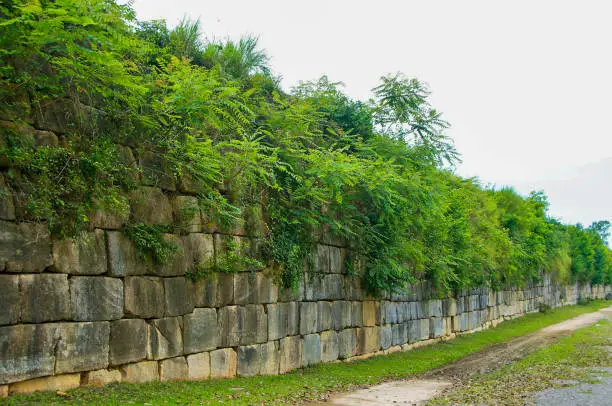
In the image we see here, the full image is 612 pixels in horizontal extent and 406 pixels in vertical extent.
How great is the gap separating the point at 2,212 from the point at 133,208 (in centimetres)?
215

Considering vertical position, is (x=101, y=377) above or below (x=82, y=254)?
below

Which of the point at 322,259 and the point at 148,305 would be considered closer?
the point at 148,305

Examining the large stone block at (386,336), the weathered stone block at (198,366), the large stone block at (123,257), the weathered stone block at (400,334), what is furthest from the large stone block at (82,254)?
the weathered stone block at (400,334)

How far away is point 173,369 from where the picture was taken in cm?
955

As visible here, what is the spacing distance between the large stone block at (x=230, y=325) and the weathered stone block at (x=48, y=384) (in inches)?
124

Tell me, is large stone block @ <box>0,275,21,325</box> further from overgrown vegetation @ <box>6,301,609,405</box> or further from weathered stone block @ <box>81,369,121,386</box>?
weathered stone block @ <box>81,369,121,386</box>

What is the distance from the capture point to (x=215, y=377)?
10.5 m

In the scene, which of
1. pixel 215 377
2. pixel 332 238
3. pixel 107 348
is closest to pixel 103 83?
pixel 107 348

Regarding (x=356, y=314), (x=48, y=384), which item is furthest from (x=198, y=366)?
(x=356, y=314)

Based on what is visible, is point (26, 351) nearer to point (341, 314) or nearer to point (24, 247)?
point (24, 247)

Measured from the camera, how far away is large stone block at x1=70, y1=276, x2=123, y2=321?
797cm

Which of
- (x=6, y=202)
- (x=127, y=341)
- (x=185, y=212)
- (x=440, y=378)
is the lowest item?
(x=440, y=378)

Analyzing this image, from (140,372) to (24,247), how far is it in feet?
8.84

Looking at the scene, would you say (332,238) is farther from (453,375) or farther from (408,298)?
(408,298)
